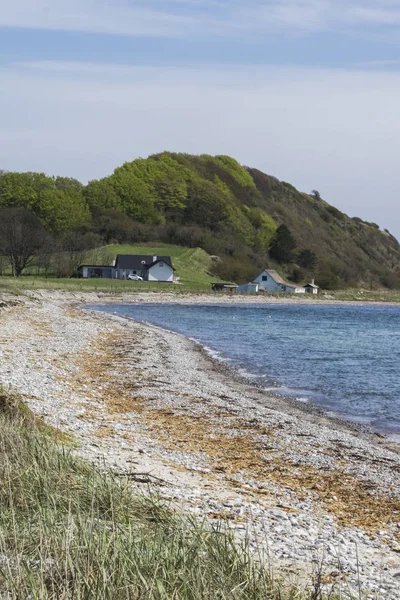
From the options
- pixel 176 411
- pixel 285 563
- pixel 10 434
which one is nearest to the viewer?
pixel 285 563

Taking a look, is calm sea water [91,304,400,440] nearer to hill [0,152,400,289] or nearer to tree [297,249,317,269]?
hill [0,152,400,289]

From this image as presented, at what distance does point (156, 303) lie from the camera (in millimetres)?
76312

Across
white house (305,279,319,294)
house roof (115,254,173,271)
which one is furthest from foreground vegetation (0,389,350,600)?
white house (305,279,319,294)

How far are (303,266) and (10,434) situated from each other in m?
137

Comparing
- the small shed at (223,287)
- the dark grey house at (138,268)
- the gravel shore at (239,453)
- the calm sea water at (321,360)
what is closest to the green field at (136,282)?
the small shed at (223,287)

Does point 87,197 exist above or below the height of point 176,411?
above

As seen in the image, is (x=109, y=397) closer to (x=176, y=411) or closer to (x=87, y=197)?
(x=176, y=411)

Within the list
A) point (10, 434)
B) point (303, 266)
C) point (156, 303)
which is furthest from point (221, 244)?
point (10, 434)

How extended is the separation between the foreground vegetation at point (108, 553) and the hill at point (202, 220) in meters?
Result: 110

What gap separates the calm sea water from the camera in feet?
61.8

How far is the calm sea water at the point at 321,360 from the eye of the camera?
61.8 ft

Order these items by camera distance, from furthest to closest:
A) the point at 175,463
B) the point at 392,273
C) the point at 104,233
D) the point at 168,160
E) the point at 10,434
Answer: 1. the point at 168,160
2. the point at 392,273
3. the point at 104,233
4. the point at 175,463
5. the point at 10,434

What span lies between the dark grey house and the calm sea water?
52.6 m

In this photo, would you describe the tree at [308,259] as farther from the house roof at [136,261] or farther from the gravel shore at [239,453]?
the gravel shore at [239,453]
